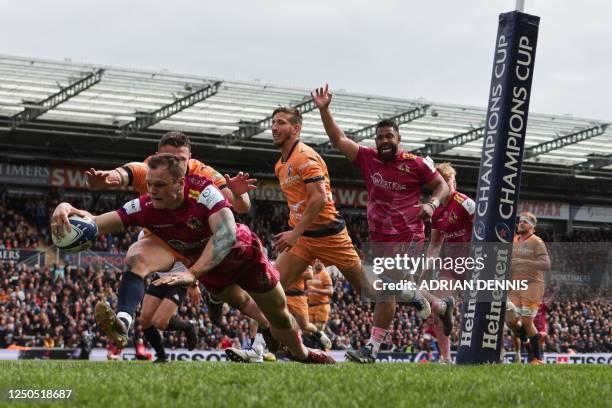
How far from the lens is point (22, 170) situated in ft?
123

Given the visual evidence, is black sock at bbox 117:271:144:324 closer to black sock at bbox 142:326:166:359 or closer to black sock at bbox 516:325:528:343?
black sock at bbox 142:326:166:359

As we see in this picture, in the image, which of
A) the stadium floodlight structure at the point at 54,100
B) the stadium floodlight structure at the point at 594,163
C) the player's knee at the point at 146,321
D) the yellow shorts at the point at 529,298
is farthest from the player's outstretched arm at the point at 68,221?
the stadium floodlight structure at the point at 594,163

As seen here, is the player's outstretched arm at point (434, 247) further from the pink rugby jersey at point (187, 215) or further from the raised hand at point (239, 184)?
the pink rugby jersey at point (187, 215)

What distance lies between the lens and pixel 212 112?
115ft

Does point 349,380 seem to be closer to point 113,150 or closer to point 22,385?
point 22,385

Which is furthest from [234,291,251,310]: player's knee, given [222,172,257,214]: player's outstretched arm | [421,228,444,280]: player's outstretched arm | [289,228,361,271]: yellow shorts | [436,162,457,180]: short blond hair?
[436,162,457,180]: short blond hair

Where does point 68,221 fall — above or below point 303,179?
below

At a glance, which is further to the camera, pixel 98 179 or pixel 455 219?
pixel 455 219

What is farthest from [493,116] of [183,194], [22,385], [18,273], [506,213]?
[18,273]

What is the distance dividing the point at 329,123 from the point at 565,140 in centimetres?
3330

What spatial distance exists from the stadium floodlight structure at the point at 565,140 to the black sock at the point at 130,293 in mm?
34470

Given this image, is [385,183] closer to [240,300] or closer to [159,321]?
[240,300]

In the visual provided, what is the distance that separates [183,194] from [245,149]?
32302mm

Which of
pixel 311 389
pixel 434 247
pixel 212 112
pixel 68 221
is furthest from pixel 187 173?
pixel 212 112
